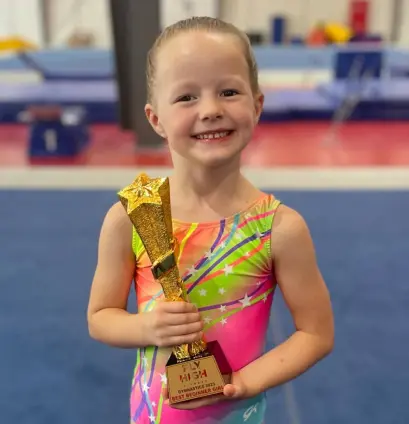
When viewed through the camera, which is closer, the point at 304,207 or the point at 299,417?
the point at 299,417

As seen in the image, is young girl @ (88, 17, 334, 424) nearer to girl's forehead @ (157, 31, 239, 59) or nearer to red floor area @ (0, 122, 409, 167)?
girl's forehead @ (157, 31, 239, 59)

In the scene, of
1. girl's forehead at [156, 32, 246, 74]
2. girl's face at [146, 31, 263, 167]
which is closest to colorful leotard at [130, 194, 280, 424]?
girl's face at [146, 31, 263, 167]

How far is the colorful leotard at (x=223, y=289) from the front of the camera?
0.96 m

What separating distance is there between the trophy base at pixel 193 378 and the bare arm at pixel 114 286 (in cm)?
9

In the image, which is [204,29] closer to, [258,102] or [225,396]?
[258,102]

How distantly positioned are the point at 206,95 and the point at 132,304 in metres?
1.63

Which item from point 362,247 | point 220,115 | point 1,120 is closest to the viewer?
point 220,115

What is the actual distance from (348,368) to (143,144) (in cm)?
345

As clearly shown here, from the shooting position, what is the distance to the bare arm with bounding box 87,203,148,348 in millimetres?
983

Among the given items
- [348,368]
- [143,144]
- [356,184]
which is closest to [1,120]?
[143,144]

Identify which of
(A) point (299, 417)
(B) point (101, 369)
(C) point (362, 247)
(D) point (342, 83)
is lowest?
(A) point (299, 417)

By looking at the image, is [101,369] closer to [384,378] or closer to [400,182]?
[384,378]

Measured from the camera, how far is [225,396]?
917mm

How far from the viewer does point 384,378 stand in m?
2.02
